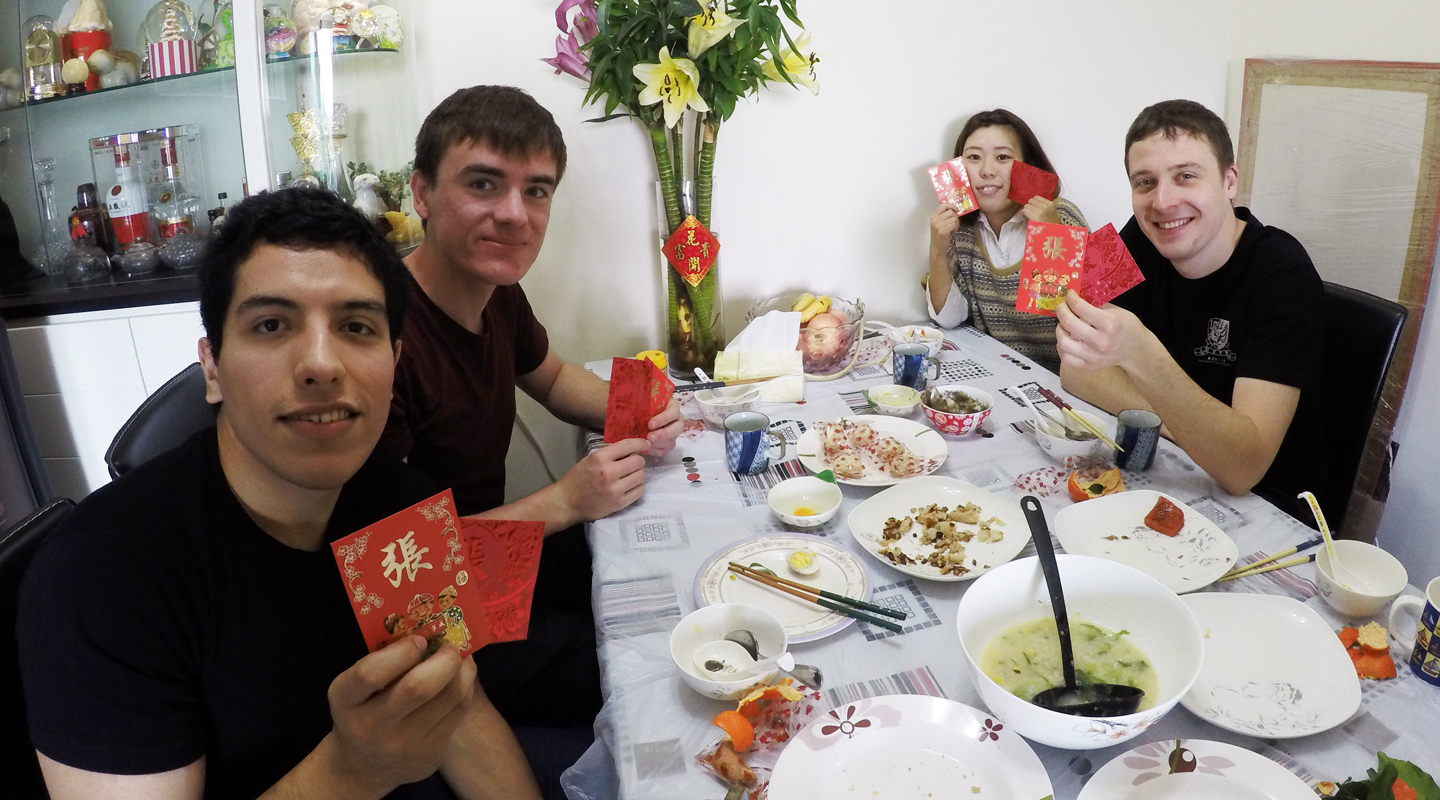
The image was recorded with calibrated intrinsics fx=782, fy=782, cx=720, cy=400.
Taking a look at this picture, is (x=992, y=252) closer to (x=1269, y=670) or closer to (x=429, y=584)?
(x=1269, y=670)

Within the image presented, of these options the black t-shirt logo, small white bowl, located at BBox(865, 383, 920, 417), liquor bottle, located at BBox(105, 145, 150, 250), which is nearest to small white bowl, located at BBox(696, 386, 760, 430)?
small white bowl, located at BBox(865, 383, 920, 417)

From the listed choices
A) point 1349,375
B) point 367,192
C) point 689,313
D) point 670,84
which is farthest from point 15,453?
point 1349,375

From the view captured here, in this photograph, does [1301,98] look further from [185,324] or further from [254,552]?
[185,324]

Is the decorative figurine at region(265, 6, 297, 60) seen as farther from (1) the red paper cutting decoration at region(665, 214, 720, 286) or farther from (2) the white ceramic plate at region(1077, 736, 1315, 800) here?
(2) the white ceramic plate at region(1077, 736, 1315, 800)

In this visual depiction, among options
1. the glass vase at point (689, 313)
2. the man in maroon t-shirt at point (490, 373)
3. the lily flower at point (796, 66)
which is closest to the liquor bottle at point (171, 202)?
the man in maroon t-shirt at point (490, 373)

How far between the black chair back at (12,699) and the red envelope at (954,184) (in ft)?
7.03

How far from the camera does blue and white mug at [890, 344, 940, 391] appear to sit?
1813 mm

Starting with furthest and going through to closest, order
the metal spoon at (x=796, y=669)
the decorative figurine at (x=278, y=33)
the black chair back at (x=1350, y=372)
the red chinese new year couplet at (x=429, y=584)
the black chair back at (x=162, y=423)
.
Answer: the decorative figurine at (x=278, y=33) < the black chair back at (x=1350, y=372) < the black chair back at (x=162, y=423) < the metal spoon at (x=796, y=669) < the red chinese new year couplet at (x=429, y=584)

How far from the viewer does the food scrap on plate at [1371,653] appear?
0.89 m

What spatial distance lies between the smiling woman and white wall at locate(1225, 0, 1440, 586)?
79 centimetres

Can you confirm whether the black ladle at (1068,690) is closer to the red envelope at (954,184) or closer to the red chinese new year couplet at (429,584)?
the red chinese new year couplet at (429,584)

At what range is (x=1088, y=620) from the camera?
93 centimetres

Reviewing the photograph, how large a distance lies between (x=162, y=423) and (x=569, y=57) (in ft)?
4.14

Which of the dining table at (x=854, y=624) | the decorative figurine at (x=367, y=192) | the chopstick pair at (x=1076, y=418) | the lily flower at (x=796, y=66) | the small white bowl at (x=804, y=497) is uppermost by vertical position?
the lily flower at (x=796, y=66)
